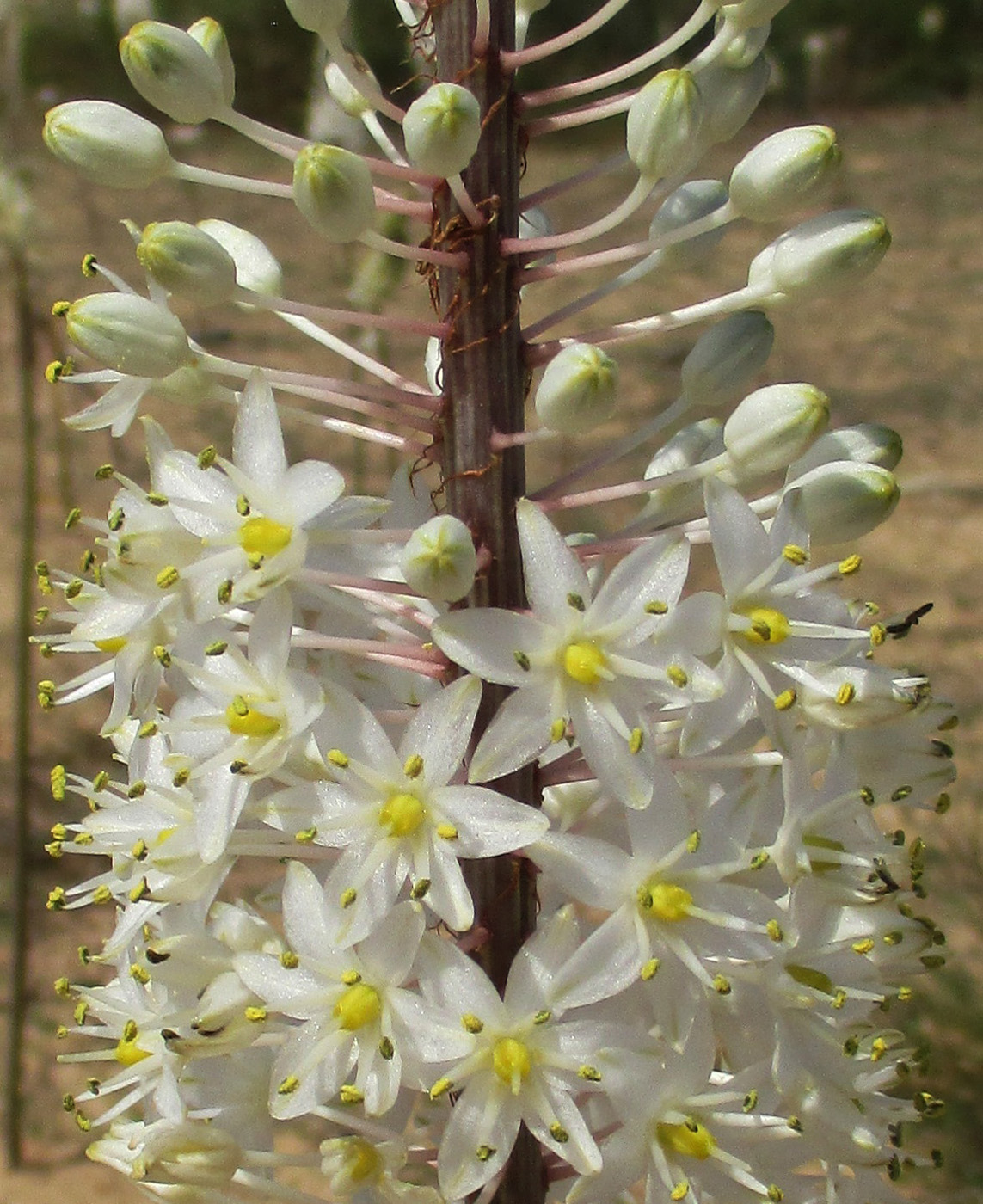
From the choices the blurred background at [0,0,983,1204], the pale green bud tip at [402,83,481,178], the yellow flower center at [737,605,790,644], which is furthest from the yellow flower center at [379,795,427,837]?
the blurred background at [0,0,983,1204]

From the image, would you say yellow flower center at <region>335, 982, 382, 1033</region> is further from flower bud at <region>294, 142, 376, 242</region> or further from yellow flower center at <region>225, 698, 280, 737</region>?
flower bud at <region>294, 142, 376, 242</region>

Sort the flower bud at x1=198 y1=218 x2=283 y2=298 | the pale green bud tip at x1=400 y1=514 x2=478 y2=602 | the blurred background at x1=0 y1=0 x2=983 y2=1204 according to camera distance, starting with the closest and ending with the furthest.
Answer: the pale green bud tip at x1=400 y1=514 x2=478 y2=602, the flower bud at x1=198 y1=218 x2=283 y2=298, the blurred background at x1=0 y1=0 x2=983 y2=1204

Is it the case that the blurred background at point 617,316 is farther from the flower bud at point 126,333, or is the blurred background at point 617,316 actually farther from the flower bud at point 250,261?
the flower bud at point 126,333

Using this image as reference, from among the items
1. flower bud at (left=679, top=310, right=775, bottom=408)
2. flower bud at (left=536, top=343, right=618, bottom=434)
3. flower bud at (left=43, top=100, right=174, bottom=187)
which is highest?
flower bud at (left=43, top=100, right=174, bottom=187)

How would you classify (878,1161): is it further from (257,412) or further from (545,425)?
(257,412)

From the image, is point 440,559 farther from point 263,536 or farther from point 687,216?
point 687,216

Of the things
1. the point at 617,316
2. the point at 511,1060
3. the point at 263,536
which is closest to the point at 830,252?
the point at 263,536
